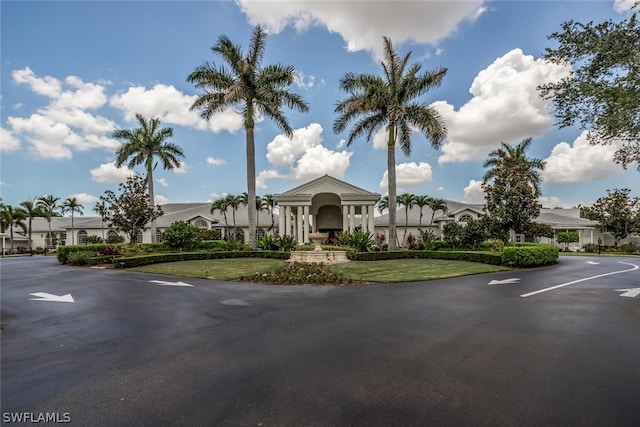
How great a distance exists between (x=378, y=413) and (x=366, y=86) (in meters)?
22.0

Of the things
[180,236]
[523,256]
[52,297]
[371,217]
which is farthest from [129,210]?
[523,256]

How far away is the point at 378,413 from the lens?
3.12m

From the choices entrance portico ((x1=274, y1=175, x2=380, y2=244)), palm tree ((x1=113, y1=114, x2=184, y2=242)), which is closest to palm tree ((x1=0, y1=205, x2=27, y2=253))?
palm tree ((x1=113, y1=114, x2=184, y2=242))

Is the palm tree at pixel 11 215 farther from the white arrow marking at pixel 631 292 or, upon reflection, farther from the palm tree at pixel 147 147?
the white arrow marking at pixel 631 292

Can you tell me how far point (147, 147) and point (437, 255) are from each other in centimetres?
3017

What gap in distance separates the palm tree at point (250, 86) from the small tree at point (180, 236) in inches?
197

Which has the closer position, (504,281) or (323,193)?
(504,281)

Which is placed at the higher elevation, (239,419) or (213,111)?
(213,111)

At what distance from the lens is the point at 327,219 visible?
39.5m

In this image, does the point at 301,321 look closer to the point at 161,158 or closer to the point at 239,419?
the point at 239,419

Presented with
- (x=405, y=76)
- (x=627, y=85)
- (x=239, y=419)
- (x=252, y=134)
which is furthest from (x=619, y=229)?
(x=239, y=419)

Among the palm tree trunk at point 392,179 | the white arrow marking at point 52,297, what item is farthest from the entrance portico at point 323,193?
the white arrow marking at point 52,297

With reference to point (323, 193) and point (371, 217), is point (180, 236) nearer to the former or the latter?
point (323, 193)

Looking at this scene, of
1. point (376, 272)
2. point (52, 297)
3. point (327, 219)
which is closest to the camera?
point (52, 297)
